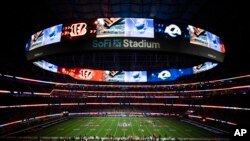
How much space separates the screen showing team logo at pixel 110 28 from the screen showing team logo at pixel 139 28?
0.95 ft

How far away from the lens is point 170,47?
11.6m

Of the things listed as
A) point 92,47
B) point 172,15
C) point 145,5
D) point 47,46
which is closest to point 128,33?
point 92,47

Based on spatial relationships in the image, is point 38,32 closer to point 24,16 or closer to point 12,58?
point 24,16

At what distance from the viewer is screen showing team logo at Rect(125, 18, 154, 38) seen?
38.3 ft

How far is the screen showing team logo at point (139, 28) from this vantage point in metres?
11.7

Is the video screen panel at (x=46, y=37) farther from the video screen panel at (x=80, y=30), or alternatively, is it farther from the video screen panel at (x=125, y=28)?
the video screen panel at (x=125, y=28)

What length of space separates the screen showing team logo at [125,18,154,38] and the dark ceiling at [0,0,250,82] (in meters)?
15.6

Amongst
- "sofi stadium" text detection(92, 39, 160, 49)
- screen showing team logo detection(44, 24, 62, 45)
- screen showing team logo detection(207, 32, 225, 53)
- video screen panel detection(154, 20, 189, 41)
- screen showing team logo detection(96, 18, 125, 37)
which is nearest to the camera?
"sofi stadium" text detection(92, 39, 160, 49)

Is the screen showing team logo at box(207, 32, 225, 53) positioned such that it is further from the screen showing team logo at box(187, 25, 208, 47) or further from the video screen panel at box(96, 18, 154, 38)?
the video screen panel at box(96, 18, 154, 38)

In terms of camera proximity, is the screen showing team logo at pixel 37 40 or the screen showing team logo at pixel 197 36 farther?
the screen showing team logo at pixel 37 40

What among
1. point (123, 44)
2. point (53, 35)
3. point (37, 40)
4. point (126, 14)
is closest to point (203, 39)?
point (123, 44)

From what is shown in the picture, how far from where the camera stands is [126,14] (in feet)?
108

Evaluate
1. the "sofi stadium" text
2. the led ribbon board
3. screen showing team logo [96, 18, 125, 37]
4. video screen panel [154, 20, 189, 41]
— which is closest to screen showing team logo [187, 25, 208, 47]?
the led ribbon board

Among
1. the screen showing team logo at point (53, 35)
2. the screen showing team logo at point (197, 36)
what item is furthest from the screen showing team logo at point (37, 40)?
the screen showing team logo at point (197, 36)
